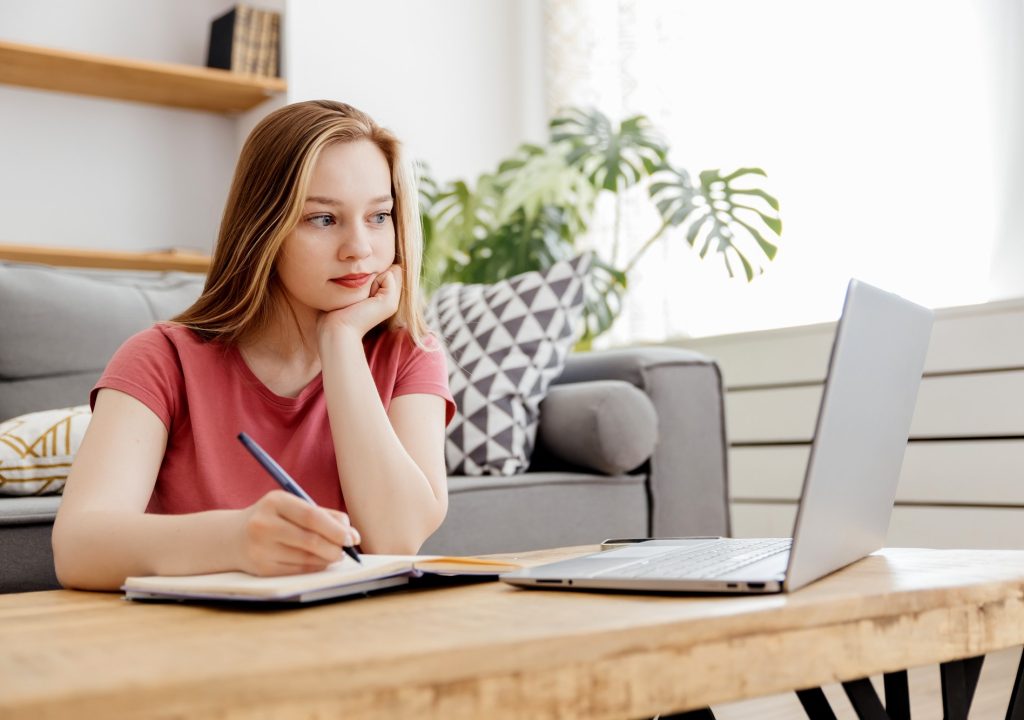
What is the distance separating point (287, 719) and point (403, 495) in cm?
65

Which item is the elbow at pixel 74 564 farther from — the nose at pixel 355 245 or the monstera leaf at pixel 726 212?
the monstera leaf at pixel 726 212

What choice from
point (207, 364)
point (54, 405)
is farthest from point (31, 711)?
point (54, 405)

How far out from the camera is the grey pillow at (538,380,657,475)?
203 centimetres

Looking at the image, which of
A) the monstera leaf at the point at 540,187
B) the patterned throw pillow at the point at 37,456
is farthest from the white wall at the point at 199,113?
the patterned throw pillow at the point at 37,456

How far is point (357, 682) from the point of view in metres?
0.45

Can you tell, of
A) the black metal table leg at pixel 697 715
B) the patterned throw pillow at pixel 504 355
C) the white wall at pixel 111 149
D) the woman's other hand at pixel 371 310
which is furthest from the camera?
the white wall at pixel 111 149

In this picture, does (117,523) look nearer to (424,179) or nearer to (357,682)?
(357,682)

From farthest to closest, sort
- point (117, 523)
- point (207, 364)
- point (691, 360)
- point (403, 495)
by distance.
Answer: point (691, 360), point (207, 364), point (403, 495), point (117, 523)

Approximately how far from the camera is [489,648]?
49 centimetres

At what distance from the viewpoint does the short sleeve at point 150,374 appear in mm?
1076

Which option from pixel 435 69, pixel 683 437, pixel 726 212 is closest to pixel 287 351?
pixel 683 437

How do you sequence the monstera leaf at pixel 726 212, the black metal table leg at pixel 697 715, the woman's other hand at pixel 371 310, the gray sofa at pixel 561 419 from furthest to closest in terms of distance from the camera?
the monstera leaf at pixel 726 212 < the gray sofa at pixel 561 419 < the woman's other hand at pixel 371 310 < the black metal table leg at pixel 697 715

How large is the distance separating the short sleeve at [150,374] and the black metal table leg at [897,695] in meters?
0.75

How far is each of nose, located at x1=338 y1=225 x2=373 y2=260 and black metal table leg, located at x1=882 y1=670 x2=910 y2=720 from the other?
69cm
